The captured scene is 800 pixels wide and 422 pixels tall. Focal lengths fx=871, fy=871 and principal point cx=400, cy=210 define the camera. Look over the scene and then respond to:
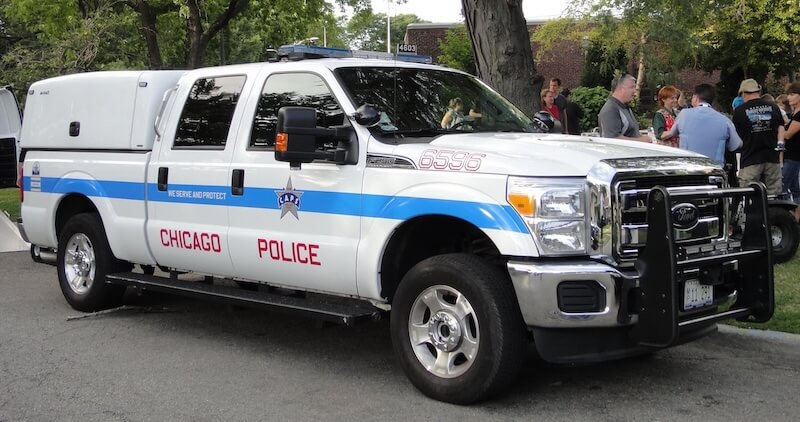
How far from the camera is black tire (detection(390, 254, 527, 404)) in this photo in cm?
474

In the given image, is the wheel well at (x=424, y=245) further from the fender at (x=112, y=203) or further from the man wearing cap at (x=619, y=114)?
the man wearing cap at (x=619, y=114)

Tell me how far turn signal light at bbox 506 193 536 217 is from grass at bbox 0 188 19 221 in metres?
12.2

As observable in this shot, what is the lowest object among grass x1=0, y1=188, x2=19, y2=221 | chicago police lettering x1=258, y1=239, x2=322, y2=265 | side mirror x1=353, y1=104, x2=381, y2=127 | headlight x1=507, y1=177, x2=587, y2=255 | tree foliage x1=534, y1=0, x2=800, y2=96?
grass x1=0, y1=188, x2=19, y2=221

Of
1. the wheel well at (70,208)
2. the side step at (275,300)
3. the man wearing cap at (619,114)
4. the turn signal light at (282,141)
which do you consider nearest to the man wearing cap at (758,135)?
the man wearing cap at (619,114)

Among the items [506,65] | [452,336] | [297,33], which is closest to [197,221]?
[452,336]

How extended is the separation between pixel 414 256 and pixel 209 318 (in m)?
2.81

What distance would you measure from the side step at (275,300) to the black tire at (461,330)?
0.98 ft

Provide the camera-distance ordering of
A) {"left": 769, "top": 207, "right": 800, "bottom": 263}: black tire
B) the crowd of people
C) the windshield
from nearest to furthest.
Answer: the windshield, the crowd of people, {"left": 769, "top": 207, "right": 800, "bottom": 263}: black tire

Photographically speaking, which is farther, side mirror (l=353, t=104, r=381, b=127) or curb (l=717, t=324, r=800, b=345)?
curb (l=717, t=324, r=800, b=345)

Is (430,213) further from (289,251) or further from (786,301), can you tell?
(786,301)

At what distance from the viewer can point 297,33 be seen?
1031 inches

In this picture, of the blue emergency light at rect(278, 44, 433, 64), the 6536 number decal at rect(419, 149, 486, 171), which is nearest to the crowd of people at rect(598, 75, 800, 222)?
the blue emergency light at rect(278, 44, 433, 64)

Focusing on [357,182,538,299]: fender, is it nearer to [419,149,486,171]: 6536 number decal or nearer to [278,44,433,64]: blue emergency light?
[419,149,486,171]: 6536 number decal

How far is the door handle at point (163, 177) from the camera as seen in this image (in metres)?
6.70
